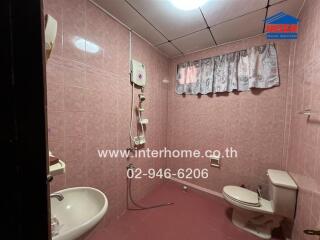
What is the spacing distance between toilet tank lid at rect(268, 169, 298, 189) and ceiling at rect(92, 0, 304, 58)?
1663mm

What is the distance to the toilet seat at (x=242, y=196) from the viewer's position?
5.19ft

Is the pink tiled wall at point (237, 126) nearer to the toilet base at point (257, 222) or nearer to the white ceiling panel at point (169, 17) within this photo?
the toilet base at point (257, 222)

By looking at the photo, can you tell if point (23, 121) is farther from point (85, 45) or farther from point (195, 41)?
point (195, 41)

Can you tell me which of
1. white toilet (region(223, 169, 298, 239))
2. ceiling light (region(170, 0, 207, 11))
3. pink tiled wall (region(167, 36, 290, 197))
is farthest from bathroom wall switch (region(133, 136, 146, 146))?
ceiling light (region(170, 0, 207, 11))

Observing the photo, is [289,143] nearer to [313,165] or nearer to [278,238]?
[313,165]

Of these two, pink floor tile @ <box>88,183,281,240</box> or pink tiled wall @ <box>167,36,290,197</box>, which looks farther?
pink tiled wall @ <box>167,36,290,197</box>

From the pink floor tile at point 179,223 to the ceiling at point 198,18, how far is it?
2.31 metres

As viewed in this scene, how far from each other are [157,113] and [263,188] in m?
1.78

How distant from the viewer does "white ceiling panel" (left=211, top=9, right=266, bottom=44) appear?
1.52 meters

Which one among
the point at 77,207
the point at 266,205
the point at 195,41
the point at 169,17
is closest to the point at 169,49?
the point at 195,41

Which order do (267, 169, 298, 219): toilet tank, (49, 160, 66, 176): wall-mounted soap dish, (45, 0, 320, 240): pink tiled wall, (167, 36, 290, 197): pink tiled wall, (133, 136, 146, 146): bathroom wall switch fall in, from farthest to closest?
A: 1. (133, 136, 146, 146): bathroom wall switch
2. (167, 36, 290, 197): pink tiled wall
3. (267, 169, 298, 219): toilet tank
4. (45, 0, 320, 240): pink tiled wall
5. (49, 160, 66, 176): wall-mounted soap dish

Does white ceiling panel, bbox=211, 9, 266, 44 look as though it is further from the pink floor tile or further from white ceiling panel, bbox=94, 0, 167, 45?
the pink floor tile

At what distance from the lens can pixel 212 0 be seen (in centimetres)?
131

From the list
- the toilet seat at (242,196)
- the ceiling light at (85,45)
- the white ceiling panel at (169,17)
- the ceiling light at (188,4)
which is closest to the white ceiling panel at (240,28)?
the white ceiling panel at (169,17)
